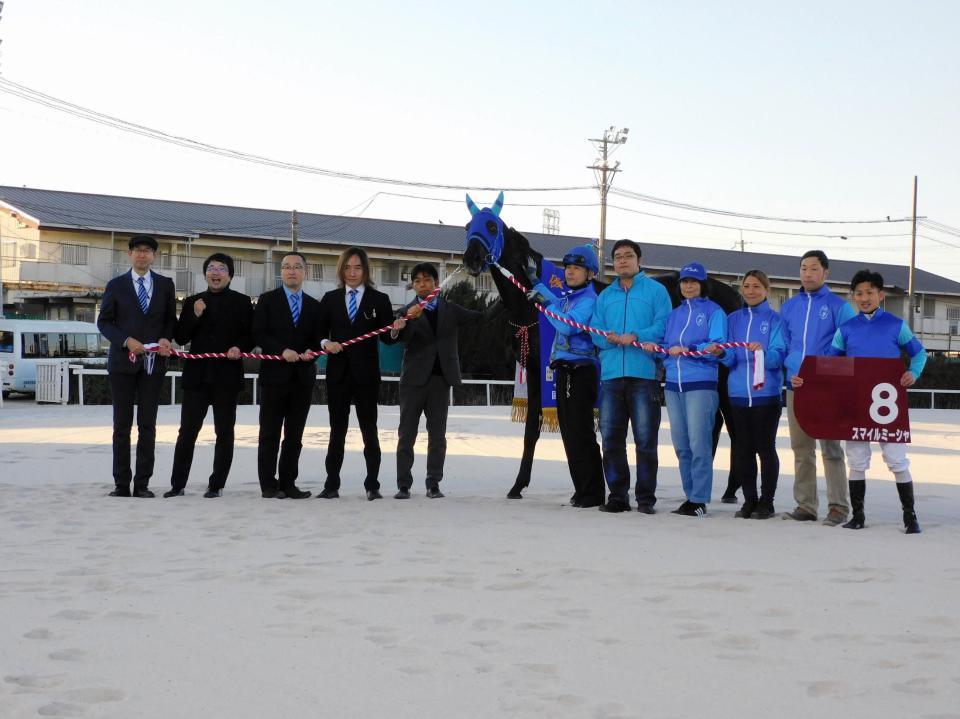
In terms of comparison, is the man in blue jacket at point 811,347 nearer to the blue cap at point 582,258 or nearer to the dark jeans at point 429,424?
the blue cap at point 582,258

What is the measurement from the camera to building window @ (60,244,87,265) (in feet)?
121

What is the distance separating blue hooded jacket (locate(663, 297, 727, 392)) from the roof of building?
1333 inches

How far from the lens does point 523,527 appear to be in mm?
6180

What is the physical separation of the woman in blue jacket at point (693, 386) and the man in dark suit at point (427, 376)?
1.70 meters

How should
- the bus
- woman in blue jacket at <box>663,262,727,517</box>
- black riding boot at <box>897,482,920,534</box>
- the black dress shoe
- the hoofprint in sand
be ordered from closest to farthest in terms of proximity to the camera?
the hoofprint in sand, black riding boot at <box>897,482,920,534</box>, woman in blue jacket at <box>663,262,727,517</box>, the black dress shoe, the bus

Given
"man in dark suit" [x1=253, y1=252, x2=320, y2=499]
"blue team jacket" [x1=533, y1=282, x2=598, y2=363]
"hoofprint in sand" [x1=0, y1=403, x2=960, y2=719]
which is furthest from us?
"man in dark suit" [x1=253, y1=252, x2=320, y2=499]

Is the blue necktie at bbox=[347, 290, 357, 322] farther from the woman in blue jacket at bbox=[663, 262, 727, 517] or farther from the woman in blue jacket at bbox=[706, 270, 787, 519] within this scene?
the woman in blue jacket at bbox=[706, 270, 787, 519]

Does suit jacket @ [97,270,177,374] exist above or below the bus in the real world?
above

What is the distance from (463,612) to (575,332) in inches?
143

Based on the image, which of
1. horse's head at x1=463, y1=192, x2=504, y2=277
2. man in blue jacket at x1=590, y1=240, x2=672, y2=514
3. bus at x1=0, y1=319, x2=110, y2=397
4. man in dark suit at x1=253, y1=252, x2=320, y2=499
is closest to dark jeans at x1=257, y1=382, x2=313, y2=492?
man in dark suit at x1=253, y1=252, x2=320, y2=499

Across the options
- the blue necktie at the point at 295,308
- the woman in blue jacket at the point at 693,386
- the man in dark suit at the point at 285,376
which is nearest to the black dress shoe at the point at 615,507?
the woman in blue jacket at the point at 693,386

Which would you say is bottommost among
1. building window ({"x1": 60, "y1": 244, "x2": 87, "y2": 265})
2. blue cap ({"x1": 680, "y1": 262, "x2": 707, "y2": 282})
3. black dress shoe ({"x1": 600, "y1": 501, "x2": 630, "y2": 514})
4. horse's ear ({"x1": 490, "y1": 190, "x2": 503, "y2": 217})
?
black dress shoe ({"x1": 600, "y1": 501, "x2": 630, "y2": 514})

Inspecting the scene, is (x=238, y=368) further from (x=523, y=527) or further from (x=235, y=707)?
(x=235, y=707)

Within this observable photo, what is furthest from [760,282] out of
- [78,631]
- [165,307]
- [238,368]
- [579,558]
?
[78,631]
